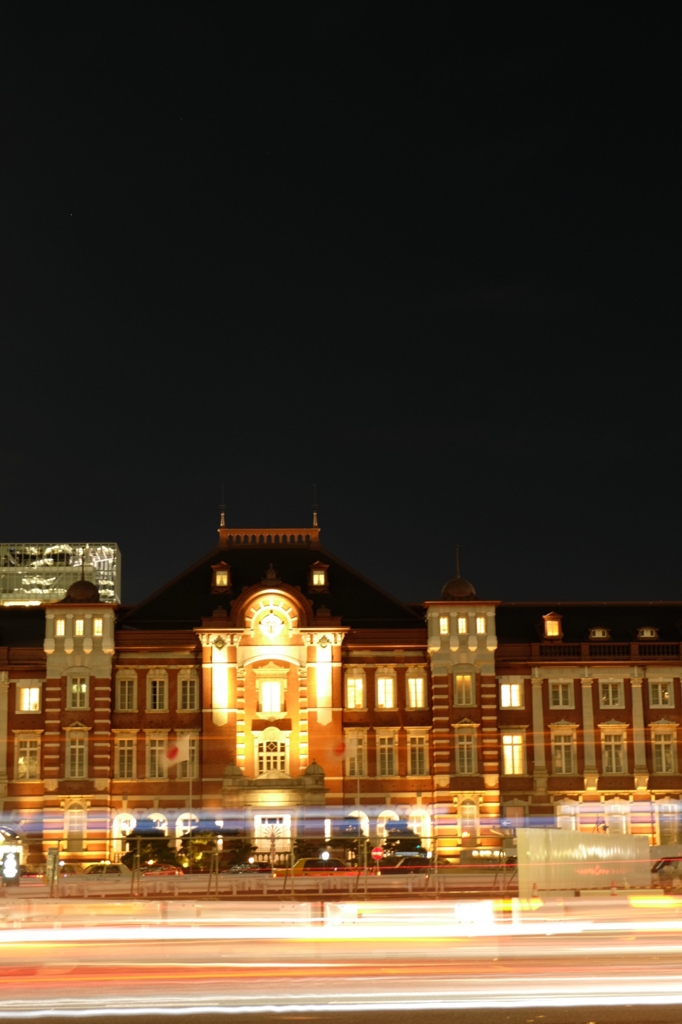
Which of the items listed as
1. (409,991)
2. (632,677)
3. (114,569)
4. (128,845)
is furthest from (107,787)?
(114,569)

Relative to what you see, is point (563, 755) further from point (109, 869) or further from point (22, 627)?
point (22, 627)

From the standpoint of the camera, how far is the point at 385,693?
232 feet

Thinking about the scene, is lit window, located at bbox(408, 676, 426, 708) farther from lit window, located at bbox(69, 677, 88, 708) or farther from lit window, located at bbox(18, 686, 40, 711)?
lit window, located at bbox(18, 686, 40, 711)

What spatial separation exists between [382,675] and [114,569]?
68.9m

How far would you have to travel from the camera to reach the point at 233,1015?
18.0 m

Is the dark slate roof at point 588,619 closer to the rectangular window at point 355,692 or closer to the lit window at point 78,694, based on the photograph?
the rectangular window at point 355,692

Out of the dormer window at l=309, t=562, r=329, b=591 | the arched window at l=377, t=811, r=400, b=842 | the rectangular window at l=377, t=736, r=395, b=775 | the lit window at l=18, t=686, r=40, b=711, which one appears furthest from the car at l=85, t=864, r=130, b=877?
→ the dormer window at l=309, t=562, r=329, b=591

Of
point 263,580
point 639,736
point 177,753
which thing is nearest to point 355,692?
point 263,580

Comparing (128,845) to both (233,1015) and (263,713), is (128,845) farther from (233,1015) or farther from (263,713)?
(233,1015)

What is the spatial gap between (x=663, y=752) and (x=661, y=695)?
2802mm

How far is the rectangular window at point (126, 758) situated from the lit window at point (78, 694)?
8.50 feet

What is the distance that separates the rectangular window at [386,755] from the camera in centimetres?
6975

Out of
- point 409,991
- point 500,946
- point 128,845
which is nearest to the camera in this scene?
point 409,991

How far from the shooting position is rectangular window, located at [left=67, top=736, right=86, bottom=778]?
225ft
